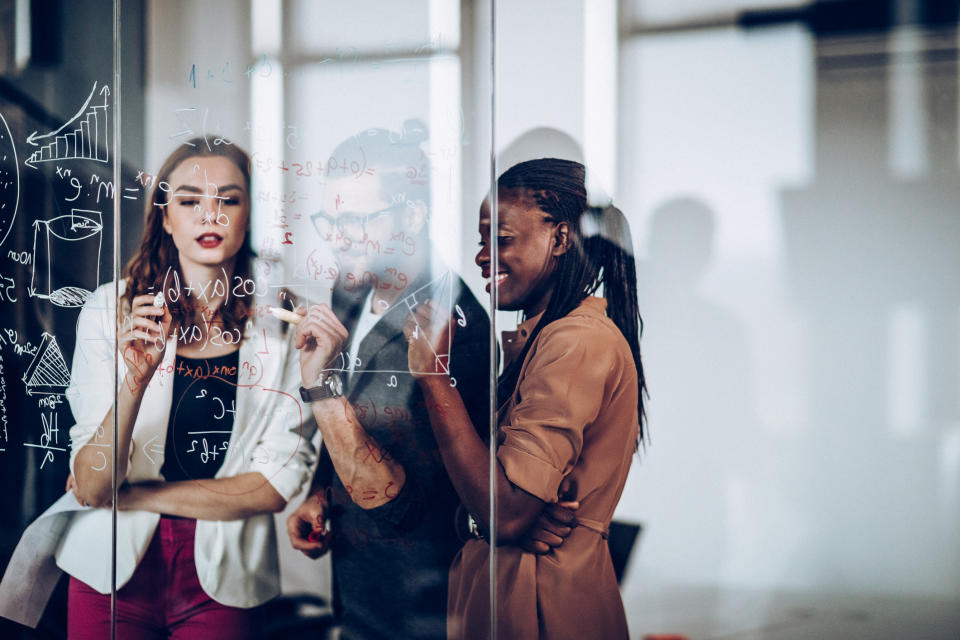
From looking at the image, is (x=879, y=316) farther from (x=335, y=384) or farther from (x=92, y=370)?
(x=92, y=370)

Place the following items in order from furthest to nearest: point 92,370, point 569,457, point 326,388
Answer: point 92,370 < point 326,388 < point 569,457

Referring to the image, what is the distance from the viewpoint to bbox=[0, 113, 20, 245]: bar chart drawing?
2.02 metres

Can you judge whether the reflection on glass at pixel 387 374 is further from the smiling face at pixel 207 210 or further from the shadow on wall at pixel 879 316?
the shadow on wall at pixel 879 316

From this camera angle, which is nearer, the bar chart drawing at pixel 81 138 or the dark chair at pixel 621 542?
the dark chair at pixel 621 542

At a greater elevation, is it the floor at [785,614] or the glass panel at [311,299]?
the glass panel at [311,299]

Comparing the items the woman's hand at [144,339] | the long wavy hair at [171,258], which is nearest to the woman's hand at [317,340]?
the long wavy hair at [171,258]

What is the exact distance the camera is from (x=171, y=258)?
6.14 ft

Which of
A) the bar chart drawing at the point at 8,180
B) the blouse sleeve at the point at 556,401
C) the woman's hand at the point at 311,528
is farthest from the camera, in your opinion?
the bar chart drawing at the point at 8,180

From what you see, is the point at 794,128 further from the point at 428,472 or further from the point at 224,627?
the point at 224,627

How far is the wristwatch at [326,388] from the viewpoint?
180 cm

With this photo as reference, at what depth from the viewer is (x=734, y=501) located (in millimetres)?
1768

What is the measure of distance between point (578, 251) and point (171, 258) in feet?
3.89

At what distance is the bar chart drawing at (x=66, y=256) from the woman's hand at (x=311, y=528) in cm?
94

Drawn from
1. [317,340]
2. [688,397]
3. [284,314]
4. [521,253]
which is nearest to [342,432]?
[317,340]
